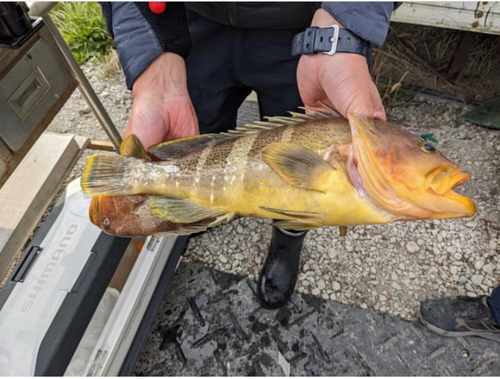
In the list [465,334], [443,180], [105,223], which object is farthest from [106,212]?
[465,334]

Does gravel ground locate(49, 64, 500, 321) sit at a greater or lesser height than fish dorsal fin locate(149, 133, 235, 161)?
lesser

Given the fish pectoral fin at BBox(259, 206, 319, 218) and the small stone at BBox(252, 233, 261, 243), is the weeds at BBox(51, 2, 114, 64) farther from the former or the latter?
the fish pectoral fin at BBox(259, 206, 319, 218)

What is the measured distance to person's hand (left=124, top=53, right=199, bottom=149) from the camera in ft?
7.04

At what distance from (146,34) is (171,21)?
17 cm

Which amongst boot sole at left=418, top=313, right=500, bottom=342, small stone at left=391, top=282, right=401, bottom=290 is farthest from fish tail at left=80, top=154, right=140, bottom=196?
boot sole at left=418, top=313, right=500, bottom=342

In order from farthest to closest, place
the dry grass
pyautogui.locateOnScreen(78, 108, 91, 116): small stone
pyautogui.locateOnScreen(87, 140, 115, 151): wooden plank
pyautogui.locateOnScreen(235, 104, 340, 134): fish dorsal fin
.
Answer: pyautogui.locateOnScreen(78, 108, 91, 116): small stone < the dry grass < pyautogui.locateOnScreen(87, 140, 115, 151): wooden plank < pyautogui.locateOnScreen(235, 104, 340, 134): fish dorsal fin

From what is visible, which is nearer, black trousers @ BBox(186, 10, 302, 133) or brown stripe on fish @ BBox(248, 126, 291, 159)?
brown stripe on fish @ BBox(248, 126, 291, 159)

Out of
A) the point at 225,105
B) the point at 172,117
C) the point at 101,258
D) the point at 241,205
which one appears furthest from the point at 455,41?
the point at 101,258

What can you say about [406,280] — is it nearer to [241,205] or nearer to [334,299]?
[334,299]

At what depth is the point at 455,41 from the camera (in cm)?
432

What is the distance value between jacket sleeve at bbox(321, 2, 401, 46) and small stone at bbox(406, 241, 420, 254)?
182 cm

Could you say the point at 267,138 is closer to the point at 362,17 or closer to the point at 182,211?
the point at 182,211

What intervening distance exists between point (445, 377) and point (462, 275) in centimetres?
81

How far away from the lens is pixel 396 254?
320cm
